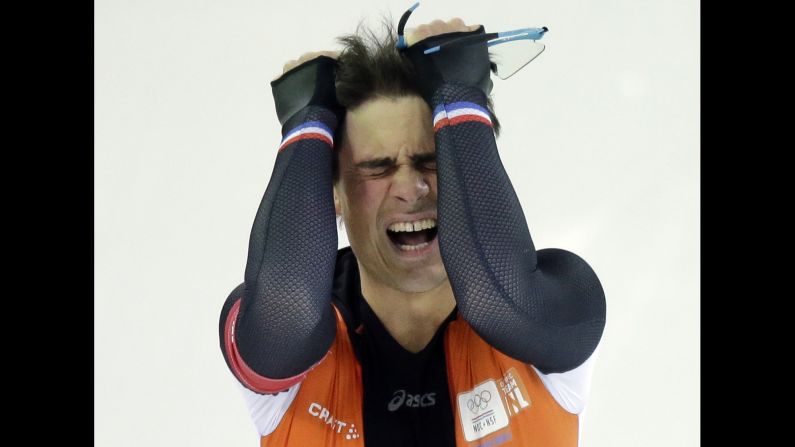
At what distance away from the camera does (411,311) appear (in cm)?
155

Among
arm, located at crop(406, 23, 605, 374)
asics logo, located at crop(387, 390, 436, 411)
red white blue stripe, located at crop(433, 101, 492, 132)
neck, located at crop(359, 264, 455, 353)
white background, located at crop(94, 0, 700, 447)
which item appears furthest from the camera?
white background, located at crop(94, 0, 700, 447)

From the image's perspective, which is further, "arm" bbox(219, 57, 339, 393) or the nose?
the nose

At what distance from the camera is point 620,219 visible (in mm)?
2332

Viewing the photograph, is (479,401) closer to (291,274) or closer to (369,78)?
(291,274)

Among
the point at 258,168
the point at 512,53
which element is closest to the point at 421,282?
the point at 512,53

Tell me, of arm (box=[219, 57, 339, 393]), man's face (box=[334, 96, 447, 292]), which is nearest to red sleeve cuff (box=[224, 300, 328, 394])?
arm (box=[219, 57, 339, 393])

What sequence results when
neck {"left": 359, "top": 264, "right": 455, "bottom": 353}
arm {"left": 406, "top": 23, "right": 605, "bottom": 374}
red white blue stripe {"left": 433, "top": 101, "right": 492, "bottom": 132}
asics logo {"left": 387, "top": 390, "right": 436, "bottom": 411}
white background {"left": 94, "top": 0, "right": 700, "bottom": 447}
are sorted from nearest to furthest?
1. arm {"left": 406, "top": 23, "right": 605, "bottom": 374}
2. red white blue stripe {"left": 433, "top": 101, "right": 492, "bottom": 132}
3. asics logo {"left": 387, "top": 390, "right": 436, "bottom": 411}
4. neck {"left": 359, "top": 264, "right": 455, "bottom": 353}
5. white background {"left": 94, "top": 0, "right": 700, "bottom": 447}

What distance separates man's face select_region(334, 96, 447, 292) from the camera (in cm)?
145

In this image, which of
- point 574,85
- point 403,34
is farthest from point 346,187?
point 574,85

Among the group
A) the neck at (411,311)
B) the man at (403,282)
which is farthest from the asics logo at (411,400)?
the neck at (411,311)

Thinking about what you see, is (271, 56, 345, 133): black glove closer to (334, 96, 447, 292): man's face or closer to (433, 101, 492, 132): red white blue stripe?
(334, 96, 447, 292): man's face

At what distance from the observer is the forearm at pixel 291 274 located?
1238 mm

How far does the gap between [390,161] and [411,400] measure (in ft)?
1.38

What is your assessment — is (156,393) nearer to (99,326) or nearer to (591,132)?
(99,326)
